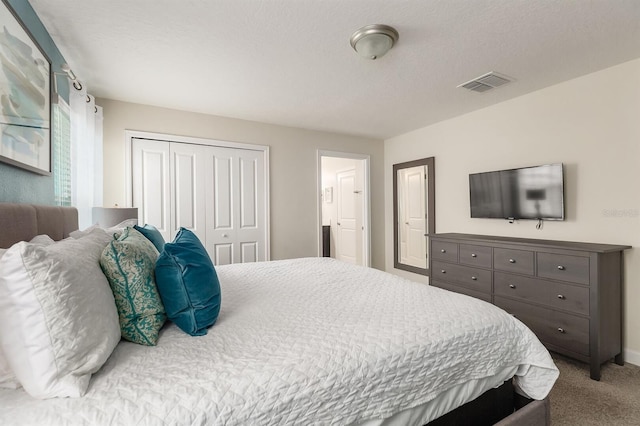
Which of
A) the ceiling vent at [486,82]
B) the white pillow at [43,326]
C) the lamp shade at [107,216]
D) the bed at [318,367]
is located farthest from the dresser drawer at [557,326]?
the lamp shade at [107,216]

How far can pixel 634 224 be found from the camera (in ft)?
7.97

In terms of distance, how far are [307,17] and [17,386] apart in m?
2.13

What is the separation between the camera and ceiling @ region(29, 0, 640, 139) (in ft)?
5.88

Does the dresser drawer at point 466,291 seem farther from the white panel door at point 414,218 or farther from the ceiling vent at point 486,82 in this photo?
the ceiling vent at point 486,82

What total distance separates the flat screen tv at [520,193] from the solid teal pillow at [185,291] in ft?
10.3

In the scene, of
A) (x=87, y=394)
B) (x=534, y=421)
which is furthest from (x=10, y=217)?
(x=534, y=421)

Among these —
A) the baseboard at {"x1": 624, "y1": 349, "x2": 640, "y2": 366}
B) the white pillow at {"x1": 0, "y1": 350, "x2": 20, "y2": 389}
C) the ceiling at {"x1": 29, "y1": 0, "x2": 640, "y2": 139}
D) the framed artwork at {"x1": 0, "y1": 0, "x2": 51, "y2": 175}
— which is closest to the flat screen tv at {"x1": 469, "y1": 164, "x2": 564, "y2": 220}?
the ceiling at {"x1": 29, "y1": 0, "x2": 640, "y2": 139}

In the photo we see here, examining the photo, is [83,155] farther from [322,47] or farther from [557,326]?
[557,326]

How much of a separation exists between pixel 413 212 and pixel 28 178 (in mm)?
4247

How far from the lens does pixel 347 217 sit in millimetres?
5828

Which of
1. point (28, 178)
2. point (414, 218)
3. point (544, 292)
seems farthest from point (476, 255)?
point (28, 178)

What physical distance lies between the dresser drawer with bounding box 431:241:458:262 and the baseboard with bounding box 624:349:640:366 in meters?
1.47

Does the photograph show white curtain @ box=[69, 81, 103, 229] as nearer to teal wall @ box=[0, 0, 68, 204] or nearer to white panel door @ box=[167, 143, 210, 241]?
teal wall @ box=[0, 0, 68, 204]

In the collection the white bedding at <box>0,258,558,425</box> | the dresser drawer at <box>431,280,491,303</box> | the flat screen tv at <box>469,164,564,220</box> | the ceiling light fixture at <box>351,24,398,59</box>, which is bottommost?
the dresser drawer at <box>431,280,491,303</box>
